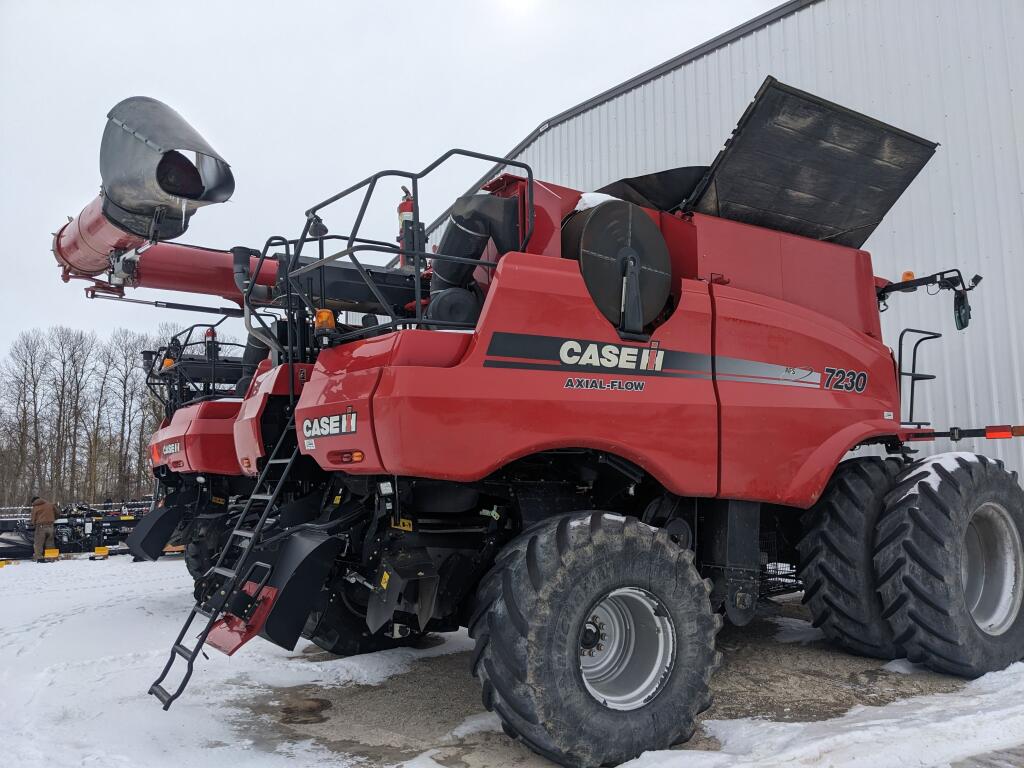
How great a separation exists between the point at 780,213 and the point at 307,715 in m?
4.24

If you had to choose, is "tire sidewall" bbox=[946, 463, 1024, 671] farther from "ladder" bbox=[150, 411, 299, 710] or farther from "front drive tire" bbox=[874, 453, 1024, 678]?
"ladder" bbox=[150, 411, 299, 710]

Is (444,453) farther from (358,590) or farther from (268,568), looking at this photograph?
(358,590)

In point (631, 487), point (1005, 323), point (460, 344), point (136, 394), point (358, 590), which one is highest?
point (136, 394)

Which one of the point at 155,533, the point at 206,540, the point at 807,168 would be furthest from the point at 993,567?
the point at 155,533

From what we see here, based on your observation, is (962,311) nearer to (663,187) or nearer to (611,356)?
(663,187)

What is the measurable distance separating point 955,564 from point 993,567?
85cm

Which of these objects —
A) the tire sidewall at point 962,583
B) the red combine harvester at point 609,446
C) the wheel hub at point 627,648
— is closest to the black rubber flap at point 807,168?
the red combine harvester at point 609,446

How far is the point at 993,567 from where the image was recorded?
548 centimetres

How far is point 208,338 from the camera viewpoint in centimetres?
959

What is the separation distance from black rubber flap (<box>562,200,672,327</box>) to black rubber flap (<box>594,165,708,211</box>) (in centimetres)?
77

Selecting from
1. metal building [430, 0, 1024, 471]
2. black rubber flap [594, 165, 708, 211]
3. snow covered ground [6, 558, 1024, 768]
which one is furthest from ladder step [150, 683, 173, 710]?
metal building [430, 0, 1024, 471]

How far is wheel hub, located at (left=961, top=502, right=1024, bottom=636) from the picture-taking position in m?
5.29

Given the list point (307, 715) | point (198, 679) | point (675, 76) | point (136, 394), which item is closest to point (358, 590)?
point (307, 715)

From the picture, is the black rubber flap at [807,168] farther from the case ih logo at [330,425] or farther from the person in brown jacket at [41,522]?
the person in brown jacket at [41,522]
